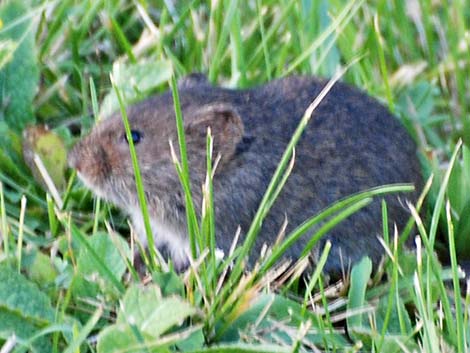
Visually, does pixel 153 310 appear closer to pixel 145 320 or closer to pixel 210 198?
pixel 145 320

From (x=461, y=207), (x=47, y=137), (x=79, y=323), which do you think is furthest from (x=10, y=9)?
(x=461, y=207)

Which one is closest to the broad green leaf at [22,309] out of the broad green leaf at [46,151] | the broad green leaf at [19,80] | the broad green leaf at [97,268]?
the broad green leaf at [97,268]

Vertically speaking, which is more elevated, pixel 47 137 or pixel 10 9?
pixel 10 9

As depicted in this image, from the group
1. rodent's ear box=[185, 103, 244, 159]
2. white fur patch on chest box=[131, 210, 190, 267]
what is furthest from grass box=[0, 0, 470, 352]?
rodent's ear box=[185, 103, 244, 159]

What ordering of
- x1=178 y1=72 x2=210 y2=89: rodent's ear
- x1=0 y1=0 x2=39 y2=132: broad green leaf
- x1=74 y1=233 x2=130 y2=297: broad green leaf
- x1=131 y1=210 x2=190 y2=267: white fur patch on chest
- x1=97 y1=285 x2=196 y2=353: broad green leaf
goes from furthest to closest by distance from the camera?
x1=0 y1=0 x2=39 y2=132: broad green leaf < x1=178 y1=72 x2=210 y2=89: rodent's ear < x1=131 y1=210 x2=190 y2=267: white fur patch on chest < x1=74 y1=233 x2=130 y2=297: broad green leaf < x1=97 y1=285 x2=196 y2=353: broad green leaf

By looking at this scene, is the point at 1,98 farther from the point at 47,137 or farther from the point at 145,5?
the point at 145,5

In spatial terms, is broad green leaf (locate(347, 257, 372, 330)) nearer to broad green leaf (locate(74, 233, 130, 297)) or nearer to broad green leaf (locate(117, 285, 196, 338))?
broad green leaf (locate(117, 285, 196, 338))

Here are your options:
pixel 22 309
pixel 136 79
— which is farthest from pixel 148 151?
pixel 22 309

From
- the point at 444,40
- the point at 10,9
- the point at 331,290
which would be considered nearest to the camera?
the point at 331,290
